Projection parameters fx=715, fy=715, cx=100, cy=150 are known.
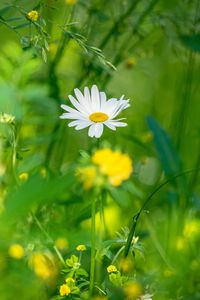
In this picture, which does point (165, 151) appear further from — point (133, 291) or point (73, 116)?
point (133, 291)

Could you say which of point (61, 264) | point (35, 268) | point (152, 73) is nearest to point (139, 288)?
point (35, 268)

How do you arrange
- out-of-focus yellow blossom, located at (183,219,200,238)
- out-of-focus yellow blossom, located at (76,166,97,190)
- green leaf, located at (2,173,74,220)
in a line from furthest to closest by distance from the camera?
out-of-focus yellow blossom, located at (183,219,200,238) → out-of-focus yellow blossom, located at (76,166,97,190) → green leaf, located at (2,173,74,220)

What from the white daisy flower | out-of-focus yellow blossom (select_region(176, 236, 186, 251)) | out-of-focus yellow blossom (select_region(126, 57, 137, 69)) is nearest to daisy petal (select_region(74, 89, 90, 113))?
the white daisy flower

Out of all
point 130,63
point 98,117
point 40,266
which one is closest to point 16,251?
point 40,266

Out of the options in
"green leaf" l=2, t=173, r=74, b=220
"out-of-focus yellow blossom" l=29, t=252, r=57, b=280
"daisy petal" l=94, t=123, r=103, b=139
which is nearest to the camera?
"green leaf" l=2, t=173, r=74, b=220

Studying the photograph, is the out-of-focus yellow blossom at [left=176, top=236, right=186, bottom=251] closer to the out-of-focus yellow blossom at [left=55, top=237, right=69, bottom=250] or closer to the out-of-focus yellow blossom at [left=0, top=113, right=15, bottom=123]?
the out-of-focus yellow blossom at [left=55, top=237, right=69, bottom=250]

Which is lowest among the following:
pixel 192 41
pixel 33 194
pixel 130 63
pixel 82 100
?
pixel 33 194
